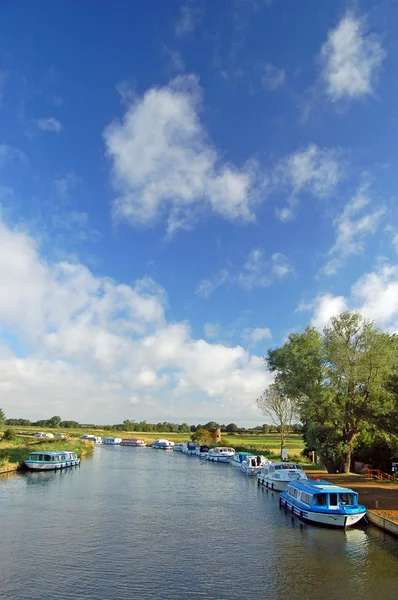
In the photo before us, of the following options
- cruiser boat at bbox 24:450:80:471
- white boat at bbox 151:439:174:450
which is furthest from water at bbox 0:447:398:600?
white boat at bbox 151:439:174:450

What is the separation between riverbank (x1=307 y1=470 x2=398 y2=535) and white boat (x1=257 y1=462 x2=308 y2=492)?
3963mm

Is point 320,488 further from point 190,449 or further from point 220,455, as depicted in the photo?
point 190,449

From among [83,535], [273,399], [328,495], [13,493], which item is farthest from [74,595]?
[273,399]

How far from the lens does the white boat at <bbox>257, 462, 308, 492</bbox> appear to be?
2440 inches

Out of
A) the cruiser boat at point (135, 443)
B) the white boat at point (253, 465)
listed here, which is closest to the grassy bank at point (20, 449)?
the white boat at point (253, 465)

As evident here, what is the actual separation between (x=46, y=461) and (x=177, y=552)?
5780cm

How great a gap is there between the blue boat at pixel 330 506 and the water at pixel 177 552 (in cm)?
94

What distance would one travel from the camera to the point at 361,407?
64.2 meters

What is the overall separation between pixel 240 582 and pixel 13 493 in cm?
3795

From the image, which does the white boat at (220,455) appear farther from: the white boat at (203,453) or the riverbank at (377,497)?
the riverbank at (377,497)

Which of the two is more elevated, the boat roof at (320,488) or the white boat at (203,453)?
the boat roof at (320,488)

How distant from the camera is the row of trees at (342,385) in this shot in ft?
207

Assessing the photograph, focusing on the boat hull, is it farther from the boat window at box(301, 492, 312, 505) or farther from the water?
the boat window at box(301, 492, 312, 505)

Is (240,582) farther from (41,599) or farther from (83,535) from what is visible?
(83,535)
